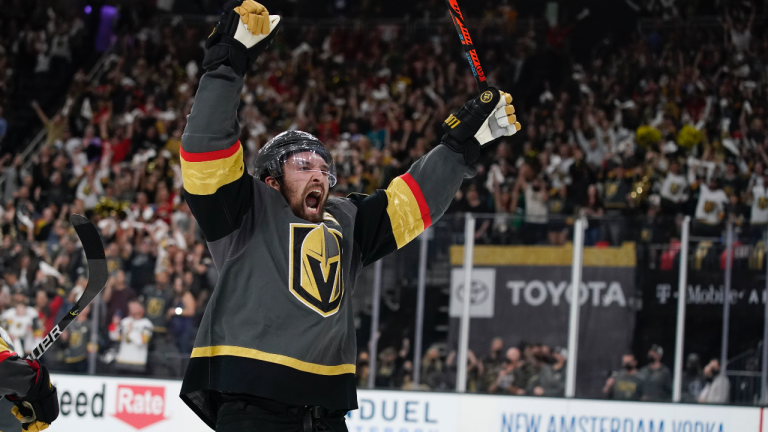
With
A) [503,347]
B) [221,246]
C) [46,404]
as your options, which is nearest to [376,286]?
[503,347]

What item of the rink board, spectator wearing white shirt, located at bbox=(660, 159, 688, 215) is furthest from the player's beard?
spectator wearing white shirt, located at bbox=(660, 159, 688, 215)

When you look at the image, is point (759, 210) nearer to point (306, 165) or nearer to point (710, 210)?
point (710, 210)

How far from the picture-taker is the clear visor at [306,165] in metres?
2.64

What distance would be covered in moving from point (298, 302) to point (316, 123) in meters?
9.66

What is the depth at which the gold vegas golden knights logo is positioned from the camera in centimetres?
250

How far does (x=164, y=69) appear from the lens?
1383 centimetres

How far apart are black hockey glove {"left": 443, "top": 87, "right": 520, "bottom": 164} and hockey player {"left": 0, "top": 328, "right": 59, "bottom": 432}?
1459mm

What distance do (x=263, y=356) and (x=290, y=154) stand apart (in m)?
0.56

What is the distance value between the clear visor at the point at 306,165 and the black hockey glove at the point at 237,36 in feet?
0.96

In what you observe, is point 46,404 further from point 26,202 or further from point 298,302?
point 26,202

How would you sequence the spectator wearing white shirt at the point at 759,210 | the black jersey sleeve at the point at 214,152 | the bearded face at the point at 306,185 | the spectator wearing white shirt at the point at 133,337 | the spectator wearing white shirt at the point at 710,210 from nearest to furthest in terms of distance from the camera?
the black jersey sleeve at the point at 214,152 < the bearded face at the point at 306,185 < the spectator wearing white shirt at the point at 759,210 < the spectator wearing white shirt at the point at 710,210 < the spectator wearing white shirt at the point at 133,337

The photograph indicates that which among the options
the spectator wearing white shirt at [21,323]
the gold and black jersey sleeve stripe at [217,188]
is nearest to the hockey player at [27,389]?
the gold and black jersey sleeve stripe at [217,188]

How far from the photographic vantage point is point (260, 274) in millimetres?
2502

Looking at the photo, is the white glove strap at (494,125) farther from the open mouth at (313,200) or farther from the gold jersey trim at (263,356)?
the gold jersey trim at (263,356)
